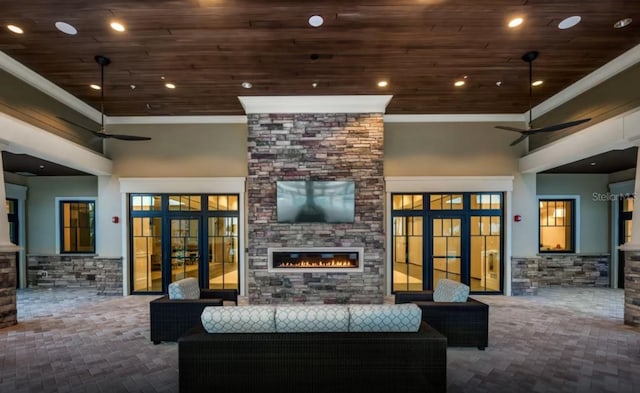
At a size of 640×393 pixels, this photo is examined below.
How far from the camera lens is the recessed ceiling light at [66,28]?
371cm

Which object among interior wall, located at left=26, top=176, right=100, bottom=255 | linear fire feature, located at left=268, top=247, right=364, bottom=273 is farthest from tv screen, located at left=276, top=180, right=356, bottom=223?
interior wall, located at left=26, top=176, right=100, bottom=255

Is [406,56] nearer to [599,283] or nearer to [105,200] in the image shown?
[105,200]

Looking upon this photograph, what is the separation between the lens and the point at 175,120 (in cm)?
706

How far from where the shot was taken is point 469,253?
6.96m

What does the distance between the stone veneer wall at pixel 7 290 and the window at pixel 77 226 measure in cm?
295

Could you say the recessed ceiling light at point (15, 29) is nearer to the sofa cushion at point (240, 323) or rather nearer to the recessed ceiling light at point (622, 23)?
the sofa cushion at point (240, 323)

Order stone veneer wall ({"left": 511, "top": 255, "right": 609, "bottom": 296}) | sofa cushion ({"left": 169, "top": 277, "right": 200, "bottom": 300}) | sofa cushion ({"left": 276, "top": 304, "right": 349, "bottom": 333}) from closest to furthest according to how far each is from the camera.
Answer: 1. sofa cushion ({"left": 276, "top": 304, "right": 349, "bottom": 333})
2. sofa cushion ({"left": 169, "top": 277, "right": 200, "bottom": 300})
3. stone veneer wall ({"left": 511, "top": 255, "right": 609, "bottom": 296})

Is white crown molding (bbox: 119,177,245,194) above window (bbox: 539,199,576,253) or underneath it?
above

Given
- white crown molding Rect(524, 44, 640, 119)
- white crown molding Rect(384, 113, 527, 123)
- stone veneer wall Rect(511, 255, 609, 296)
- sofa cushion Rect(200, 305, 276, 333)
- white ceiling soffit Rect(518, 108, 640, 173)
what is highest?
white crown molding Rect(524, 44, 640, 119)

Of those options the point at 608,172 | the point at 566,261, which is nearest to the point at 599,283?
the point at 566,261

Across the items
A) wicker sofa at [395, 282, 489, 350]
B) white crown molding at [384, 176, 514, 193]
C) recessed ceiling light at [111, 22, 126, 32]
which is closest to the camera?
recessed ceiling light at [111, 22, 126, 32]

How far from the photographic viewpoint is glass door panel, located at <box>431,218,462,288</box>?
697 cm

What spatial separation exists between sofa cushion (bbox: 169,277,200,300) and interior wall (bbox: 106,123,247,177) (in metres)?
3.04

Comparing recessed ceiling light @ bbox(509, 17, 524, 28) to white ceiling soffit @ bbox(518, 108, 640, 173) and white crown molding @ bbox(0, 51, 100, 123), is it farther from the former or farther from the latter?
white crown molding @ bbox(0, 51, 100, 123)
